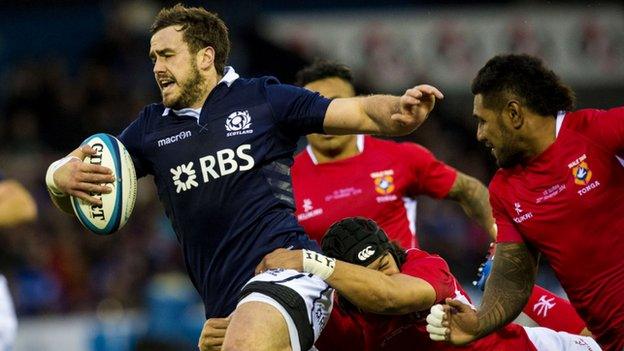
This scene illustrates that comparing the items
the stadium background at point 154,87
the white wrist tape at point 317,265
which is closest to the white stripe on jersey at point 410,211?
the white wrist tape at point 317,265

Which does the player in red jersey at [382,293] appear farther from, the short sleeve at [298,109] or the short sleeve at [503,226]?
the short sleeve at [298,109]

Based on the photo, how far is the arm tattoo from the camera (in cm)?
561

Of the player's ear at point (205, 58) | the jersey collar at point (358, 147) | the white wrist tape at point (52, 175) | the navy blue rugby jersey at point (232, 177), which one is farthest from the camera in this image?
the jersey collar at point (358, 147)

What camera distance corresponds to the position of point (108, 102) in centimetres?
1352

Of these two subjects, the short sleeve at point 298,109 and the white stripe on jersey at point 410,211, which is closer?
the short sleeve at point 298,109

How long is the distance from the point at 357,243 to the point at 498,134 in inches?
32.4

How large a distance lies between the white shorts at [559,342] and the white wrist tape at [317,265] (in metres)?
1.27

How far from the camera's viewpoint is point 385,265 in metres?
5.43

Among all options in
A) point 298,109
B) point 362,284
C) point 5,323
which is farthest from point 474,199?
point 5,323

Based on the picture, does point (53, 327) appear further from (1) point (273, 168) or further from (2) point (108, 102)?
(1) point (273, 168)

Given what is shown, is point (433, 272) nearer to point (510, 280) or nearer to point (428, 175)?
point (510, 280)

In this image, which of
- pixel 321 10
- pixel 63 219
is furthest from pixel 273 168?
pixel 321 10

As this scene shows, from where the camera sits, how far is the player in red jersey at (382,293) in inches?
202

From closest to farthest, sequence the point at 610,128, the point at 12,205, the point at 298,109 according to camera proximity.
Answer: the point at 610,128, the point at 298,109, the point at 12,205
